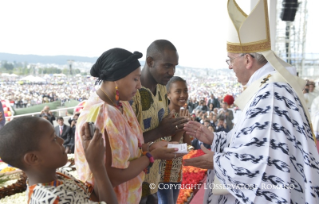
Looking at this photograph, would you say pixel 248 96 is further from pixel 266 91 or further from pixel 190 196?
pixel 190 196

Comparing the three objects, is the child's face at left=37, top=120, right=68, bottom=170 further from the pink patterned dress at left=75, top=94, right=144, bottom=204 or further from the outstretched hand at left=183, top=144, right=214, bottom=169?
the outstretched hand at left=183, top=144, right=214, bottom=169

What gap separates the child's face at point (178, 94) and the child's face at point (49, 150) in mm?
1946

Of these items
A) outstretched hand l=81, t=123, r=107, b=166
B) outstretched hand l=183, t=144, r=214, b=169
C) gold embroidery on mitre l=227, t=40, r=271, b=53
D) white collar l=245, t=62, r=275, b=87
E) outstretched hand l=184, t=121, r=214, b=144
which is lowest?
outstretched hand l=183, t=144, r=214, b=169

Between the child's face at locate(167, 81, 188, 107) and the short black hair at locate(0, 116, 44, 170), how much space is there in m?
2.04

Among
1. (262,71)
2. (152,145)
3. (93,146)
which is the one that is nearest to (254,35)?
(262,71)

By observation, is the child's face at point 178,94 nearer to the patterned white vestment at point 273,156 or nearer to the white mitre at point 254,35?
the white mitre at point 254,35

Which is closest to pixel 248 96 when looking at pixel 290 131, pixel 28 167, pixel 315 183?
pixel 290 131

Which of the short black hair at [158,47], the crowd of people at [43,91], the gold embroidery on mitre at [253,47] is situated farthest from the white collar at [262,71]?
the crowd of people at [43,91]

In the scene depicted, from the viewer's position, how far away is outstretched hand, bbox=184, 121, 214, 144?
2.23m

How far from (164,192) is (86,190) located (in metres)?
1.32

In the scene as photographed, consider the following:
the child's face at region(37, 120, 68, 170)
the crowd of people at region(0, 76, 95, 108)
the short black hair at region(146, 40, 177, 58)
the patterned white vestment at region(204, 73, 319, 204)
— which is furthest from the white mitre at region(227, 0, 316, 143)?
the crowd of people at region(0, 76, 95, 108)

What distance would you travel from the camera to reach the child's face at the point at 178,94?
3.09 m

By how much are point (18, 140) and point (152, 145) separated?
2.88 feet

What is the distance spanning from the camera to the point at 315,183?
1.58 m
